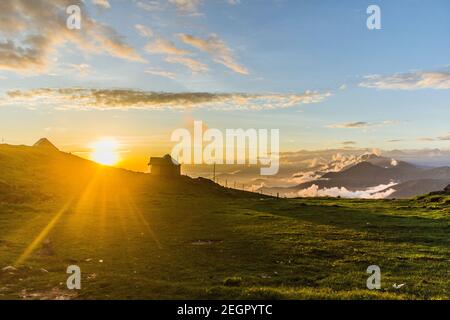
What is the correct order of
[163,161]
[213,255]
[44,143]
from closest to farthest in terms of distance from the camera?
[213,255]
[163,161]
[44,143]

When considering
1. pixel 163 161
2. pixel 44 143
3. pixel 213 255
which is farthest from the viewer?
pixel 44 143

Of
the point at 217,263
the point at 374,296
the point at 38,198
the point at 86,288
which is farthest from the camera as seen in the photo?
the point at 38,198

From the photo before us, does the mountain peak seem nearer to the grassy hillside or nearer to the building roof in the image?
the building roof

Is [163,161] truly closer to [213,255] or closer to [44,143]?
[44,143]

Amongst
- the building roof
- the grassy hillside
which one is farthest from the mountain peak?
the grassy hillside

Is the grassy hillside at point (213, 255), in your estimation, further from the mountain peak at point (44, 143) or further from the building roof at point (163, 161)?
the mountain peak at point (44, 143)

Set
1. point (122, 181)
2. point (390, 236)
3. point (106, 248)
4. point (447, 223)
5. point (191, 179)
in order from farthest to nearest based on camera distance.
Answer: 1. point (191, 179)
2. point (122, 181)
3. point (447, 223)
4. point (390, 236)
5. point (106, 248)

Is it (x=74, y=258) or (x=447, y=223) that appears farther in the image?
(x=447, y=223)

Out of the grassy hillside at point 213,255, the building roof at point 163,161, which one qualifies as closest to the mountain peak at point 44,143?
the building roof at point 163,161

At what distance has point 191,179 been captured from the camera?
162 m

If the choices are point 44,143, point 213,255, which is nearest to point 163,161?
point 44,143

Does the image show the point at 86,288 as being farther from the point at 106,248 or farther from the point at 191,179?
the point at 191,179
